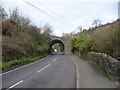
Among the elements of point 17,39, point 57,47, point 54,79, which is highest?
point 17,39

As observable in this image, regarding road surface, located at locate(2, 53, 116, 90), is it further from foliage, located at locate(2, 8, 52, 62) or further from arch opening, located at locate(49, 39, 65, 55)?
arch opening, located at locate(49, 39, 65, 55)

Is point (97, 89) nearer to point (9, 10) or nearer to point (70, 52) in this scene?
point (9, 10)

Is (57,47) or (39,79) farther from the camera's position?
(57,47)

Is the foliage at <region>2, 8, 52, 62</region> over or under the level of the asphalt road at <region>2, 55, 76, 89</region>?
over

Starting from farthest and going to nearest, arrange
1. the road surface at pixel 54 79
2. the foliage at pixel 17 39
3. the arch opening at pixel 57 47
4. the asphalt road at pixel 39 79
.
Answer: the arch opening at pixel 57 47 → the foliage at pixel 17 39 → the asphalt road at pixel 39 79 → the road surface at pixel 54 79

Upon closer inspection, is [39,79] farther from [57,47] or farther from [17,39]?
[57,47]

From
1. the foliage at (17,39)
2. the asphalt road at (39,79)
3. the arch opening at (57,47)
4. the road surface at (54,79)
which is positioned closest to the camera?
the road surface at (54,79)

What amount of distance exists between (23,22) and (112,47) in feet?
88.6

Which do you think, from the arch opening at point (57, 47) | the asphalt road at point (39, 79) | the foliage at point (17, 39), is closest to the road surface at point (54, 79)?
the asphalt road at point (39, 79)

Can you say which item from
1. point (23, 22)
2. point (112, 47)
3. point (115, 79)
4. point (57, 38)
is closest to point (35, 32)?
point (23, 22)

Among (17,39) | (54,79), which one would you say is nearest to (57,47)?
(17,39)

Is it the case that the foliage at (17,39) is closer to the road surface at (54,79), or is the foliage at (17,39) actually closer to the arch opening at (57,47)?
the road surface at (54,79)

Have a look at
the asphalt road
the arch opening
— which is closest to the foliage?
the asphalt road

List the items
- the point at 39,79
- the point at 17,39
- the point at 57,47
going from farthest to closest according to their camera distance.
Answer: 1. the point at 57,47
2. the point at 17,39
3. the point at 39,79
